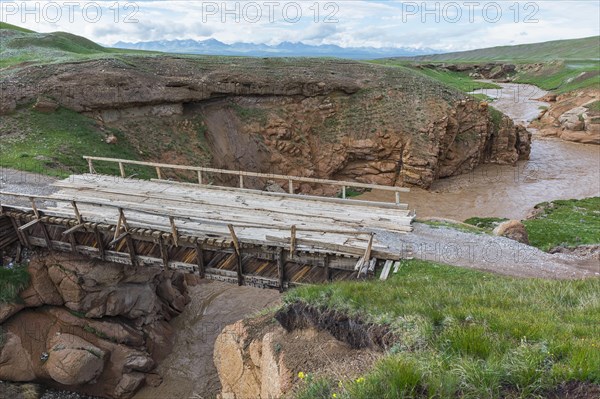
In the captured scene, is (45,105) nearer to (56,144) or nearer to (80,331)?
(56,144)

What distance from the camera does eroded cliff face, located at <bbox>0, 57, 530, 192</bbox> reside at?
3291 cm

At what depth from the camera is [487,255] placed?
14844 millimetres

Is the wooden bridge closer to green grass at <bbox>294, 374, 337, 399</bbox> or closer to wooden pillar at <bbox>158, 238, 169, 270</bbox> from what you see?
wooden pillar at <bbox>158, 238, 169, 270</bbox>

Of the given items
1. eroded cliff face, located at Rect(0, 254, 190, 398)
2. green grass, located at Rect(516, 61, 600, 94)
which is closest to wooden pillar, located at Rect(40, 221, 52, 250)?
eroded cliff face, located at Rect(0, 254, 190, 398)

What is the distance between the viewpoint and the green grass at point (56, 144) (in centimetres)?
2406

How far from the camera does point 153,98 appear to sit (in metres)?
34.2

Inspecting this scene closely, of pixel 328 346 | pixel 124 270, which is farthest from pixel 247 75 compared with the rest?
pixel 328 346

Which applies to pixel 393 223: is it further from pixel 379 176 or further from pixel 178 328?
pixel 379 176

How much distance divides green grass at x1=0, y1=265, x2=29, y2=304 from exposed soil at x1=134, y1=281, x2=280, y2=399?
6721 millimetres

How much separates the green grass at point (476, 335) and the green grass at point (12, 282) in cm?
1380

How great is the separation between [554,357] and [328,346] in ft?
12.7

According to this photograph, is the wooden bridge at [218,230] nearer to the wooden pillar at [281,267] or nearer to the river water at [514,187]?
the wooden pillar at [281,267]

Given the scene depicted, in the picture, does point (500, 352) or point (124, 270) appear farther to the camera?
point (124, 270)

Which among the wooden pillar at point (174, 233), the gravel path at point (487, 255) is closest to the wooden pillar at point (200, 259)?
the wooden pillar at point (174, 233)
